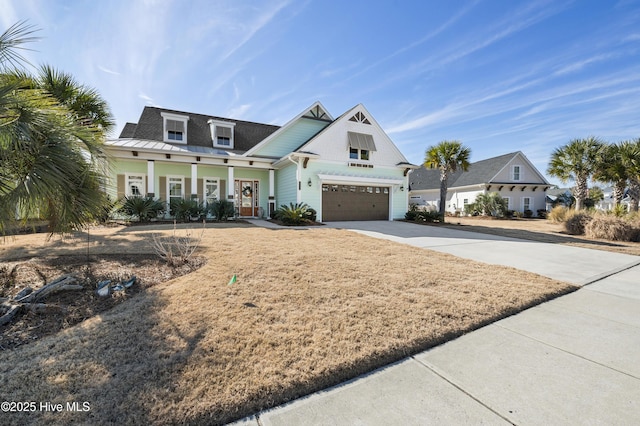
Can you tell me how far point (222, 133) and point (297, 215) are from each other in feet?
28.9

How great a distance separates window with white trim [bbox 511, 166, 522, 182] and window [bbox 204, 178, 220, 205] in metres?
28.2

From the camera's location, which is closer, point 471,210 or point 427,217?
point 427,217

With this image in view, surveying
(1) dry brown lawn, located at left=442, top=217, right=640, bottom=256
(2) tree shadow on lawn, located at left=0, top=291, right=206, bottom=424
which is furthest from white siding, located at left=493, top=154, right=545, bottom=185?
(2) tree shadow on lawn, located at left=0, top=291, right=206, bottom=424

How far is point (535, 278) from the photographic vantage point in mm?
5215

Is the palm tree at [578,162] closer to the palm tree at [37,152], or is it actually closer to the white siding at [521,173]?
the white siding at [521,173]

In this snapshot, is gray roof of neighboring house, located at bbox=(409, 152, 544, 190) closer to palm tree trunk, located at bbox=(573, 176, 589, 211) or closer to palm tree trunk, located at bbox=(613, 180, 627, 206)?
palm tree trunk, located at bbox=(573, 176, 589, 211)

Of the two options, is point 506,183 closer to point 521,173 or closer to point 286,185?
point 521,173

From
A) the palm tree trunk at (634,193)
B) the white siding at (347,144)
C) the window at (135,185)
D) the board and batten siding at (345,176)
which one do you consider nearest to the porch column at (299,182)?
the board and batten siding at (345,176)

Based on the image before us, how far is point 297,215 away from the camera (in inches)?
508

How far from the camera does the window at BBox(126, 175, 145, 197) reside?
15.1m

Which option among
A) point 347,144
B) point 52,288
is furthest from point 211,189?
point 52,288

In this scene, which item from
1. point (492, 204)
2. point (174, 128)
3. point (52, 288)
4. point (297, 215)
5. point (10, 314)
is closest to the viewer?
point (10, 314)

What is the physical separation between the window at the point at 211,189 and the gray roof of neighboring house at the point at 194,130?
2.39 meters

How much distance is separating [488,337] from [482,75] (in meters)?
14.2
